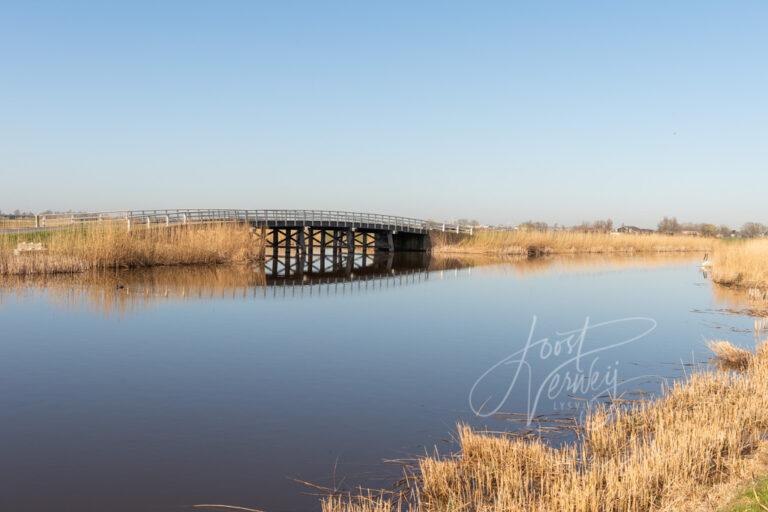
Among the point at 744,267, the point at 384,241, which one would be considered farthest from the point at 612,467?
the point at 384,241

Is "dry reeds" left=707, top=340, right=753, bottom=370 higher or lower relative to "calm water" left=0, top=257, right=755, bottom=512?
higher

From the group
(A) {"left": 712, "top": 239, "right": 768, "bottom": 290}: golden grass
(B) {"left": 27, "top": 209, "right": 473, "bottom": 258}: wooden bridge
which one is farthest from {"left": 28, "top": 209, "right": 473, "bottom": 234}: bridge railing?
(A) {"left": 712, "top": 239, "right": 768, "bottom": 290}: golden grass

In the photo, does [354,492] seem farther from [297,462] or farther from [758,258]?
[758,258]

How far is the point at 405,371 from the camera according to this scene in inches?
525

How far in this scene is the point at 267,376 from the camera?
1281 centimetres

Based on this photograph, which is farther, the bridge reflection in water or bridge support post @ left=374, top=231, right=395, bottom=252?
bridge support post @ left=374, top=231, right=395, bottom=252

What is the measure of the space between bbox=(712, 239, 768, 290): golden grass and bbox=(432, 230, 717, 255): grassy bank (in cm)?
2679

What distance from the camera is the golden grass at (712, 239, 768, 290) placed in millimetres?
28266

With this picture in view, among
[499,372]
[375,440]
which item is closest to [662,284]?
[499,372]

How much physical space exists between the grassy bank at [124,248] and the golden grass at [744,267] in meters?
25.1

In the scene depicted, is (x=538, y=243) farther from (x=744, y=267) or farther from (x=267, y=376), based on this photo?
(x=267, y=376)

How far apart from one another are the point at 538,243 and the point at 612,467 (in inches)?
2140

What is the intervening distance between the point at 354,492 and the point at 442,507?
1.09 metres

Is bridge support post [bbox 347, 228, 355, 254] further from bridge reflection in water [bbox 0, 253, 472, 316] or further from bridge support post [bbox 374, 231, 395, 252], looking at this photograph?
bridge reflection in water [bbox 0, 253, 472, 316]
